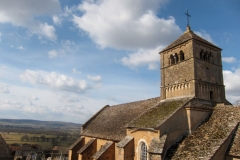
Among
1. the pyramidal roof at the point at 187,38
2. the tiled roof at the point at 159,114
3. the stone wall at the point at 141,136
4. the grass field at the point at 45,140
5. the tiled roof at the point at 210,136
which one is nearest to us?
the tiled roof at the point at 210,136

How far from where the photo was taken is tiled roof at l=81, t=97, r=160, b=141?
25.8 metres

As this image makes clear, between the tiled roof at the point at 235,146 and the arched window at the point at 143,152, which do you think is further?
the arched window at the point at 143,152

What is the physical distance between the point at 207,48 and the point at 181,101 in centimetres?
725

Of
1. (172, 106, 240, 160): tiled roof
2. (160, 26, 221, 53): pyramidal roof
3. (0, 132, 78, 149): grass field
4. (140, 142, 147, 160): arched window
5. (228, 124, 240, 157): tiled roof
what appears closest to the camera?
(228, 124, 240, 157): tiled roof

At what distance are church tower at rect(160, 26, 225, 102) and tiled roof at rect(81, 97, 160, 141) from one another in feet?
12.8

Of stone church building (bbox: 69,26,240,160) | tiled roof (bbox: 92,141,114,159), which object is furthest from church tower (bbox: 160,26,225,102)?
tiled roof (bbox: 92,141,114,159)

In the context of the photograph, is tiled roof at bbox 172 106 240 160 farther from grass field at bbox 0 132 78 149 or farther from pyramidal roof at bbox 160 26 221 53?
grass field at bbox 0 132 78 149

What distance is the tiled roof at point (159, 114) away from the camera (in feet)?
63.3

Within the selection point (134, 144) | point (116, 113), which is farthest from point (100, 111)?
point (134, 144)

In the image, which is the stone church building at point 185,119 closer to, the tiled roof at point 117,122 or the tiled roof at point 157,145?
the tiled roof at point 157,145

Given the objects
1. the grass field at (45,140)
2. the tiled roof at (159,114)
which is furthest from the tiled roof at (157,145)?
the grass field at (45,140)

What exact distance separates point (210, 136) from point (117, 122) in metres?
13.6

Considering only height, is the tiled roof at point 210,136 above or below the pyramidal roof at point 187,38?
below

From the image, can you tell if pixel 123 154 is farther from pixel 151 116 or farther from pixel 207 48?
pixel 207 48
